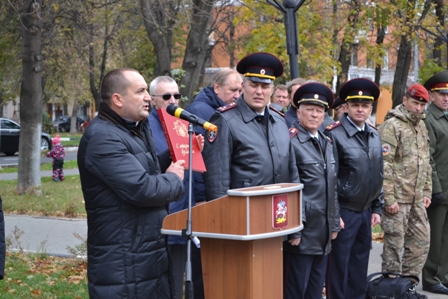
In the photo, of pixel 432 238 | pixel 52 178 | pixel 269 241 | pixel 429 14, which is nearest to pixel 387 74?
pixel 429 14

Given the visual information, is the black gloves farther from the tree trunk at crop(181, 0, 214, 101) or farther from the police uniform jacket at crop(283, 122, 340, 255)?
the tree trunk at crop(181, 0, 214, 101)

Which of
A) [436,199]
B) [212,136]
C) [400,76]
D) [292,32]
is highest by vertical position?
[400,76]

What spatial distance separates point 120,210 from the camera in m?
4.37

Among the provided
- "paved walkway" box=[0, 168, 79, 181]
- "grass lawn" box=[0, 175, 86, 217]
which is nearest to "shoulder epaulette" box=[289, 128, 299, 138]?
"grass lawn" box=[0, 175, 86, 217]

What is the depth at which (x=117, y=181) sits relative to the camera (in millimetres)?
4262

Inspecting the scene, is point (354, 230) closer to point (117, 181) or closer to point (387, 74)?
point (117, 181)

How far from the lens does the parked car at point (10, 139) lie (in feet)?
116

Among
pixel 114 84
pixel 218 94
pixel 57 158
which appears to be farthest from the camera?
pixel 57 158

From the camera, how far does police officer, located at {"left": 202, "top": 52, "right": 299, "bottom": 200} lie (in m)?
Answer: 5.23

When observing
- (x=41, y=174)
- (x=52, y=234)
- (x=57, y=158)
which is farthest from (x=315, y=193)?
(x=41, y=174)

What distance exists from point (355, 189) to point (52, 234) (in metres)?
6.33

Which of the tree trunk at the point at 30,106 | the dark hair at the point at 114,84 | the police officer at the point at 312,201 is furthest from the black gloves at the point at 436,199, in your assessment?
the tree trunk at the point at 30,106

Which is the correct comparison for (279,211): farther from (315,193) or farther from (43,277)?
(43,277)

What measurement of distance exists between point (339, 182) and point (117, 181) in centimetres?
308
